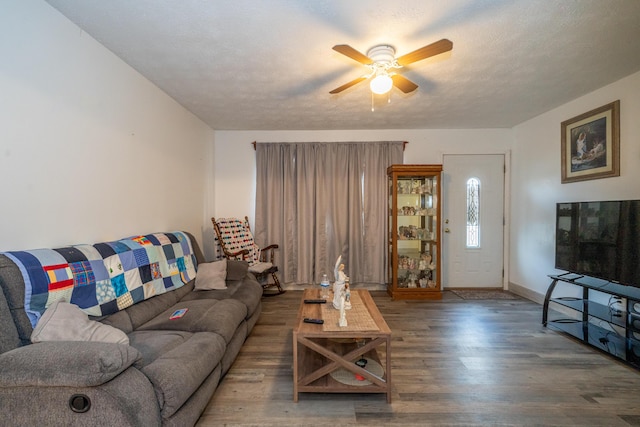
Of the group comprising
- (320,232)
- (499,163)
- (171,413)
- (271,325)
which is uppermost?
(499,163)

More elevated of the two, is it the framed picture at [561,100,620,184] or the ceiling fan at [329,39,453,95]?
the ceiling fan at [329,39,453,95]

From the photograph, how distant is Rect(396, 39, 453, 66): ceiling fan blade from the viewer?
1.64m

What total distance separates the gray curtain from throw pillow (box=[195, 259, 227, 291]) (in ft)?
4.43

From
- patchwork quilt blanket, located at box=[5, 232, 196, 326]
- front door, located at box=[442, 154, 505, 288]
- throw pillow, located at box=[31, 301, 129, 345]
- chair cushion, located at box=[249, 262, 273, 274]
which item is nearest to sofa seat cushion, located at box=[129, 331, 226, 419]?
throw pillow, located at box=[31, 301, 129, 345]

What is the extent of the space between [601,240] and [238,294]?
330 centimetres

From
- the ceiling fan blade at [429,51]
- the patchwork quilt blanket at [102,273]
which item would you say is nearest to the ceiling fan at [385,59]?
the ceiling fan blade at [429,51]

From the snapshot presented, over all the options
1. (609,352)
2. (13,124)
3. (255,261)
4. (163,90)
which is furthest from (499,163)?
(13,124)

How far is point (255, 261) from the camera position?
12.6 ft

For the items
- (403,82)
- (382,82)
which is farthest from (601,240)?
(382,82)

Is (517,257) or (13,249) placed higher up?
(13,249)

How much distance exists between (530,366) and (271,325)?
90.6 inches

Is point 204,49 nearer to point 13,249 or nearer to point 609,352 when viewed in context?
point 13,249

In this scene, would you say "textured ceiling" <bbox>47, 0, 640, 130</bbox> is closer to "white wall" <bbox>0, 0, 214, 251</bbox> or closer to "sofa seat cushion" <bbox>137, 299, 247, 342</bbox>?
"white wall" <bbox>0, 0, 214, 251</bbox>

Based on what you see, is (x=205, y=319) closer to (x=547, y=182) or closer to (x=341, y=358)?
(x=341, y=358)
